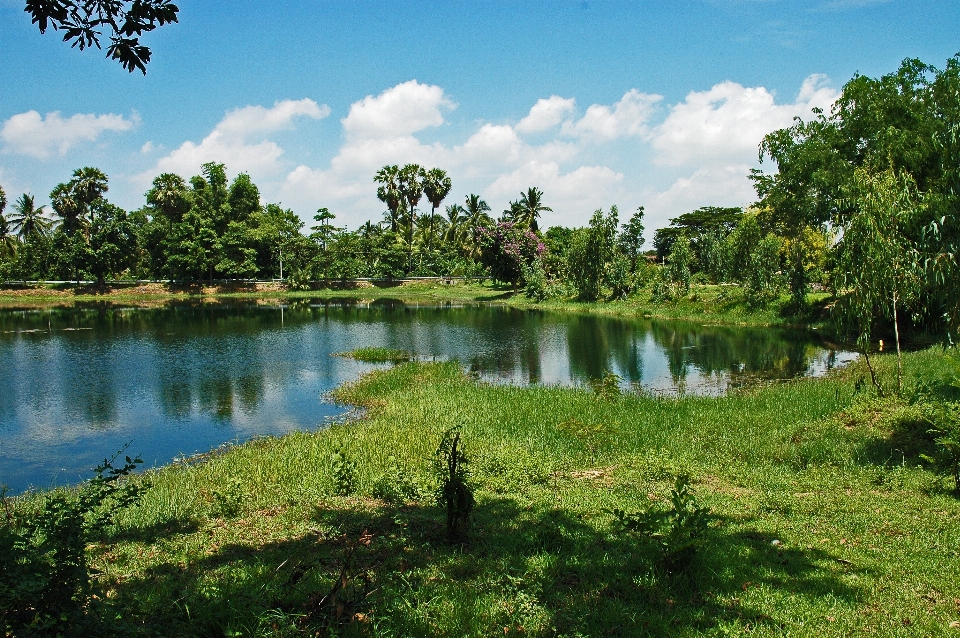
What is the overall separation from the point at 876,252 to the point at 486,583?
12.5 metres

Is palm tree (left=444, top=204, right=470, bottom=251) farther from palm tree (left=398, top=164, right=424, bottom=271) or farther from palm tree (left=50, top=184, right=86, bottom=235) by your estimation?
palm tree (left=50, top=184, right=86, bottom=235)

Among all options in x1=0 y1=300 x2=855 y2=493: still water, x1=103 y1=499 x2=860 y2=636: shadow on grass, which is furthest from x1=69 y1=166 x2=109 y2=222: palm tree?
x1=103 y1=499 x2=860 y2=636: shadow on grass

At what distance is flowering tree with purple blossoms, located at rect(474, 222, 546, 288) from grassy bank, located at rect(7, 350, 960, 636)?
50.5 metres

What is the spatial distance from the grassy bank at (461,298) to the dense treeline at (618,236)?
138 centimetres

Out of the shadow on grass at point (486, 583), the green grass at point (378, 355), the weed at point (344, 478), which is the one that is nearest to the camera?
the shadow on grass at point (486, 583)

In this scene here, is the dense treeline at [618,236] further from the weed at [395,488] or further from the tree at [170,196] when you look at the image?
the weed at [395,488]

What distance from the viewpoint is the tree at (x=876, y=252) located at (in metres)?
13.3

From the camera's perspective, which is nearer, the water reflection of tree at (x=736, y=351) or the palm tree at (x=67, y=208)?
the water reflection of tree at (x=736, y=351)

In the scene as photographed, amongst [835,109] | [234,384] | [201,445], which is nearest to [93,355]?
[234,384]

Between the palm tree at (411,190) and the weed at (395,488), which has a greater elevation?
the palm tree at (411,190)

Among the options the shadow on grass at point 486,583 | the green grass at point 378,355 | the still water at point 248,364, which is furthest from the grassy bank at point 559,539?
the green grass at point 378,355

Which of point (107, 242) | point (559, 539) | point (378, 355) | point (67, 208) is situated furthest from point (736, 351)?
point (67, 208)

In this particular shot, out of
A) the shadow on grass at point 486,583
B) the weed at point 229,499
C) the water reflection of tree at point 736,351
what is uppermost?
the shadow on grass at point 486,583

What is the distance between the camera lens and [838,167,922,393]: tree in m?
13.3
